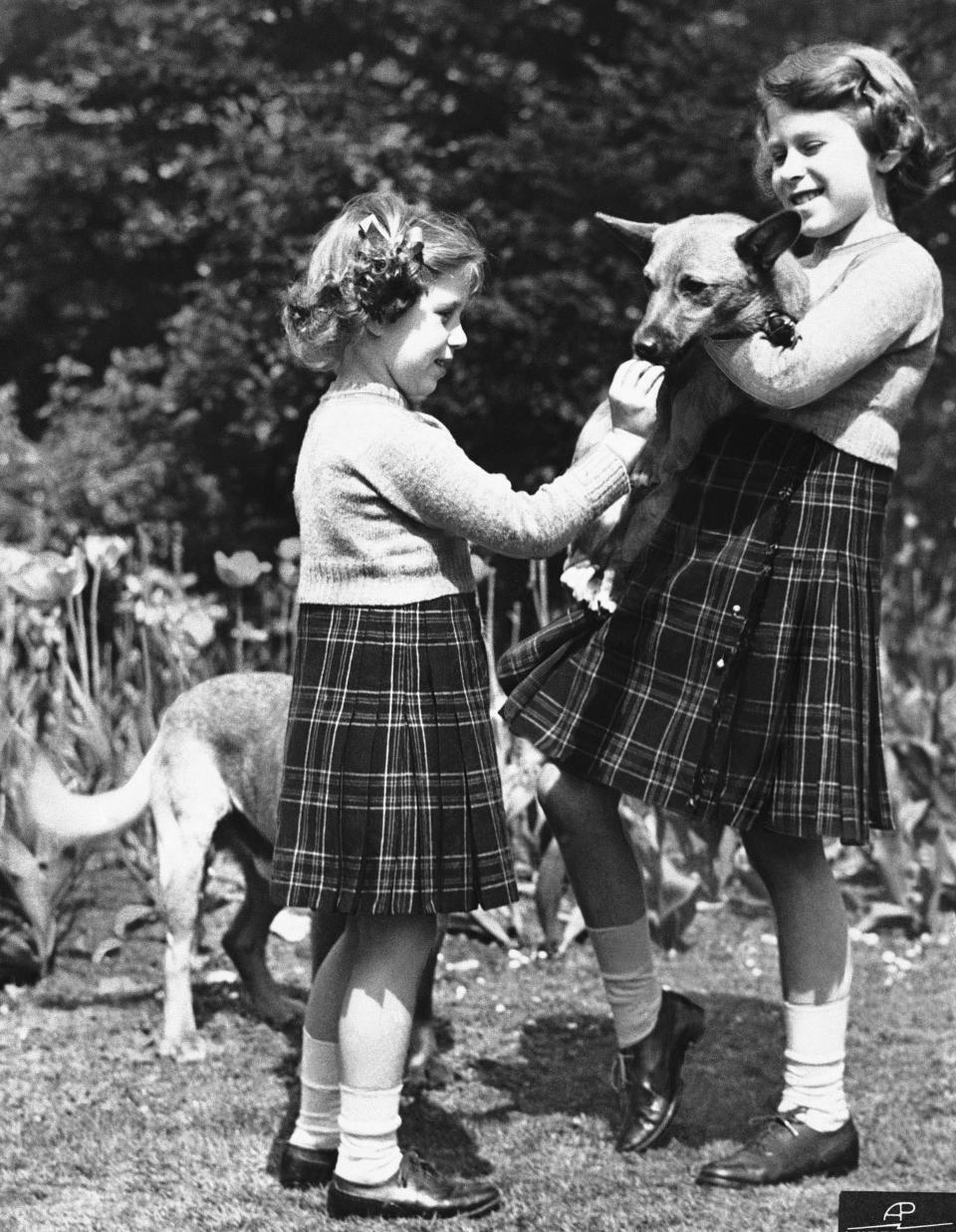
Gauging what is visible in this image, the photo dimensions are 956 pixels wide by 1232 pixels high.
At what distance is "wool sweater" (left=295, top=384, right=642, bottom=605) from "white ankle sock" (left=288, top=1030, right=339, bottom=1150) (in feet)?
2.80

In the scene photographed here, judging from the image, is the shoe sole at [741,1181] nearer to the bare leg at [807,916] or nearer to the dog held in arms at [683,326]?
the bare leg at [807,916]

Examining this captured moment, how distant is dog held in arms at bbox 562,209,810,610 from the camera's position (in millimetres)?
2797

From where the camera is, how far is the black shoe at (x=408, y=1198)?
290 centimetres

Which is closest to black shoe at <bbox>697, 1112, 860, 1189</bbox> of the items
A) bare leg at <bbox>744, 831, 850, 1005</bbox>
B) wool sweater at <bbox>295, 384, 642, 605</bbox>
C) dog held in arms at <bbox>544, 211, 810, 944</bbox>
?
bare leg at <bbox>744, 831, 850, 1005</bbox>

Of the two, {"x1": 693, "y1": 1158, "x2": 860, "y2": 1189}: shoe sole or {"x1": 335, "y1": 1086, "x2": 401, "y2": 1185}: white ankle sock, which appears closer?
{"x1": 335, "y1": 1086, "x2": 401, "y2": 1185}: white ankle sock

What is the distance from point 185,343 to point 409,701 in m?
4.22

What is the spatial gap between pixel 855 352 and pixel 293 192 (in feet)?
13.7

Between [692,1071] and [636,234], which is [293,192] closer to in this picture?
[636,234]

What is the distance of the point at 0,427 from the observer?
7.02 m

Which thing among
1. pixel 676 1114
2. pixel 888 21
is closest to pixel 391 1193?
pixel 676 1114

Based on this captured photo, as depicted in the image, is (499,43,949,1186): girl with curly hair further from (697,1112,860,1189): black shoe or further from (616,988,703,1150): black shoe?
(616,988,703,1150): black shoe

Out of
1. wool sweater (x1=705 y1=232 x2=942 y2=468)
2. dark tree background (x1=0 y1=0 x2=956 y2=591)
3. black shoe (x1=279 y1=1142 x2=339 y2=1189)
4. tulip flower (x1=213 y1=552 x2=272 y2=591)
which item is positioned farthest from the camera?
dark tree background (x1=0 y1=0 x2=956 y2=591)

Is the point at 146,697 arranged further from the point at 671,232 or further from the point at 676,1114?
the point at 671,232

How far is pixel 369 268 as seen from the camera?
2756 mm
